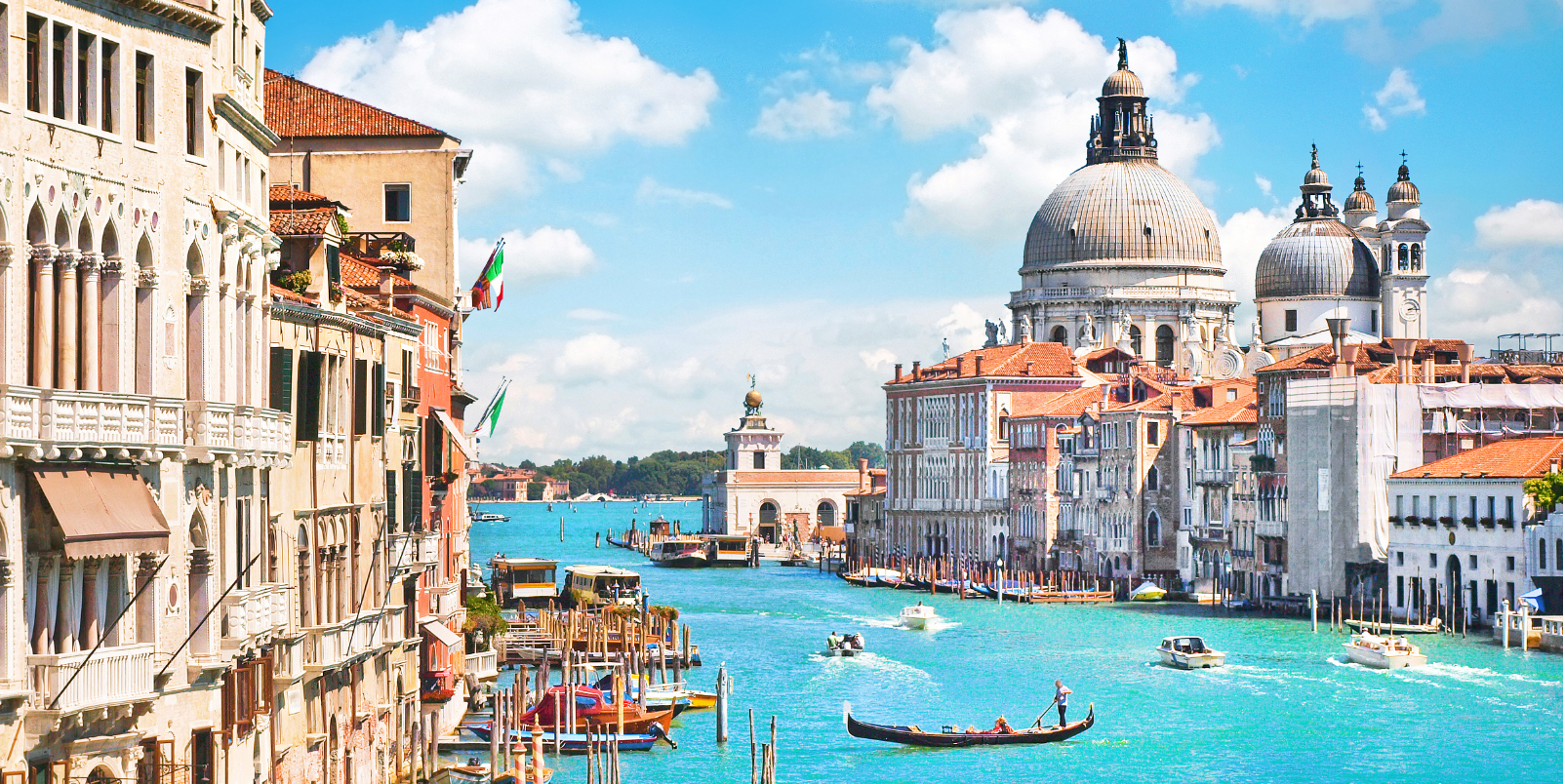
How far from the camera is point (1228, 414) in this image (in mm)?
62594

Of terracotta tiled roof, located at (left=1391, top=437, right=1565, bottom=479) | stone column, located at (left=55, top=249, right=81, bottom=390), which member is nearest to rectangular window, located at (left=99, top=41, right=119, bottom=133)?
stone column, located at (left=55, top=249, right=81, bottom=390)

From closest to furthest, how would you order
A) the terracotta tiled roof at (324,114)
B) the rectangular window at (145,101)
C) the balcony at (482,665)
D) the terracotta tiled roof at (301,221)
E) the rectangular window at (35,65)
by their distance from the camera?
the rectangular window at (35,65) → the rectangular window at (145,101) → the terracotta tiled roof at (301,221) → the terracotta tiled roof at (324,114) → the balcony at (482,665)

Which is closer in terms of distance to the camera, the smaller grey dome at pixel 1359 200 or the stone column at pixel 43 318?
the stone column at pixel 43 318

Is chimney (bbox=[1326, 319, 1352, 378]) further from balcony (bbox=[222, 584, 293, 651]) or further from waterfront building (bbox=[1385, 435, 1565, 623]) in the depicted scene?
balcony (bbox=[222, 584, 293, 651])

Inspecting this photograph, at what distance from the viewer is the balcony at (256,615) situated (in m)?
14.5

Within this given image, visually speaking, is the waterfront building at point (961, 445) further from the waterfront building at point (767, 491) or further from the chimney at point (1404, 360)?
the chimney at point (1404, 360)

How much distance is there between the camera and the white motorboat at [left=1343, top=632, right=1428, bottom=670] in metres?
41.2

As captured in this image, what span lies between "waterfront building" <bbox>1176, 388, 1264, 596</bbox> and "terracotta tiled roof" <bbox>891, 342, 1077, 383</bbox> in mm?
15167

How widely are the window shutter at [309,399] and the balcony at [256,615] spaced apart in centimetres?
143

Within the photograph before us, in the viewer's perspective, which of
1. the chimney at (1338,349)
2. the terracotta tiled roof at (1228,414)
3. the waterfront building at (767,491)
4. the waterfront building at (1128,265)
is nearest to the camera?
the chimney at (1338,349)

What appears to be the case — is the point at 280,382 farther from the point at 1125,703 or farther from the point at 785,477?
the point at 785,477

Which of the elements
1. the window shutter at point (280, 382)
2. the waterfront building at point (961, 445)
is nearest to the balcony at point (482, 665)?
the window shutter at point (280, 382)

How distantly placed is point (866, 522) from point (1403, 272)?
23.0 metres

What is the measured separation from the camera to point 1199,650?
4278 centimetres
